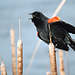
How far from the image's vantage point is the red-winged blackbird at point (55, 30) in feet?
8.70

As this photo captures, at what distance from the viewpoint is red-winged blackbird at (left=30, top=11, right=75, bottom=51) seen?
2.65 metres

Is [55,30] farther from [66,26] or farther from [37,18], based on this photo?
[37,18]

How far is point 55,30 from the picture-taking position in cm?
267

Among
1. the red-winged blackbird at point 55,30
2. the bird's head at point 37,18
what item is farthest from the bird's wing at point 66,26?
the bird's head at point 37,18

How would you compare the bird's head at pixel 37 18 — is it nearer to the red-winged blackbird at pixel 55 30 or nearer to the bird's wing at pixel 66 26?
the red-winged blackbird at pixel 55 30

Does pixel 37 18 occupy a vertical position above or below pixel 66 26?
above

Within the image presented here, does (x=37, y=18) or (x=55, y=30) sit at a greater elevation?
(x=37, y=18)

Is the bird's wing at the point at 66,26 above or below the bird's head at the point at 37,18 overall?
below

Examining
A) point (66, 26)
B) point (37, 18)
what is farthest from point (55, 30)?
point (37, 18)

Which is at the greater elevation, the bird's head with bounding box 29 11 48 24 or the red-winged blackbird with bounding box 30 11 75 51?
the bird's head with bounding box 29 11 48 24

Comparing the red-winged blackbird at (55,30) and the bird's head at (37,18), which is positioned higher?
the bird's head at (37,18)

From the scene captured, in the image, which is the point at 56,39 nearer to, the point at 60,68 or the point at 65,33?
the point at 65,33

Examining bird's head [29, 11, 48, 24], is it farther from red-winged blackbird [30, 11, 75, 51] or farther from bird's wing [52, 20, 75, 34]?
bird's wing [52, 20, 75, 34]

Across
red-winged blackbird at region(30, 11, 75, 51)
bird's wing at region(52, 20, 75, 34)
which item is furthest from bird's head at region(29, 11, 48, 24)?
bird's wing at region(52, 20, 75, 34)
